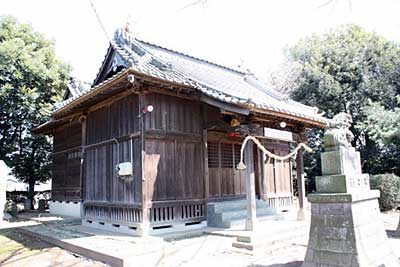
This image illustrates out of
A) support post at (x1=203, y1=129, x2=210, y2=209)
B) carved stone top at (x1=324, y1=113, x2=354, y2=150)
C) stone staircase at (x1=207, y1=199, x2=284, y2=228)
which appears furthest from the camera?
support post at (x1=203, y1=129, x2=210, y2=209)

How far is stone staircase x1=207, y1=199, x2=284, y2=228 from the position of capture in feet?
26.5

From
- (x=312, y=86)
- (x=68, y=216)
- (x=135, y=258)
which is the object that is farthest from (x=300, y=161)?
(x=312, y=86)

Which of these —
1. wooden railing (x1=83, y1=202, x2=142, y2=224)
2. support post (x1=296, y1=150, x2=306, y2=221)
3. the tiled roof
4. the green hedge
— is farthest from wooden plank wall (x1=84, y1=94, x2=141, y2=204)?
the green hedge

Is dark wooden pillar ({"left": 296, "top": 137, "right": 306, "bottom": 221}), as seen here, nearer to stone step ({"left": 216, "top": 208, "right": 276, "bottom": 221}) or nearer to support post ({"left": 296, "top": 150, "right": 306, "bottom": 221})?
support post ({"left": 296, "top": 150, "right": 306, "bottom": 221})

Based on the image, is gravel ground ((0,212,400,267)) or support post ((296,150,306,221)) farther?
support post ((296,150,306,221))

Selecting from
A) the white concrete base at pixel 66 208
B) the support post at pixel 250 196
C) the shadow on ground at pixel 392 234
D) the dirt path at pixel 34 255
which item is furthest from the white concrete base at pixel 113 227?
the shadow on ground at pixel 392 234

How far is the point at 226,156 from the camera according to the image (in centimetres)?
965

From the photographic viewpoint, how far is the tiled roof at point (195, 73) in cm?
706

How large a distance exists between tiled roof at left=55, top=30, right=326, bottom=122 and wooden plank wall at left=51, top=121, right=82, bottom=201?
299cm

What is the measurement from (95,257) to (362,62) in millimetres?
19826

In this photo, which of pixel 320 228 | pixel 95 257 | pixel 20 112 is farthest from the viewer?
pixel 20 112

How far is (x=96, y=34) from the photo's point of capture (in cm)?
548

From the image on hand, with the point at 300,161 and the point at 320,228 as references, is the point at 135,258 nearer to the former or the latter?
the point at 320,228

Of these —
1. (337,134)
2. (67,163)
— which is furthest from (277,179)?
(67,163)
